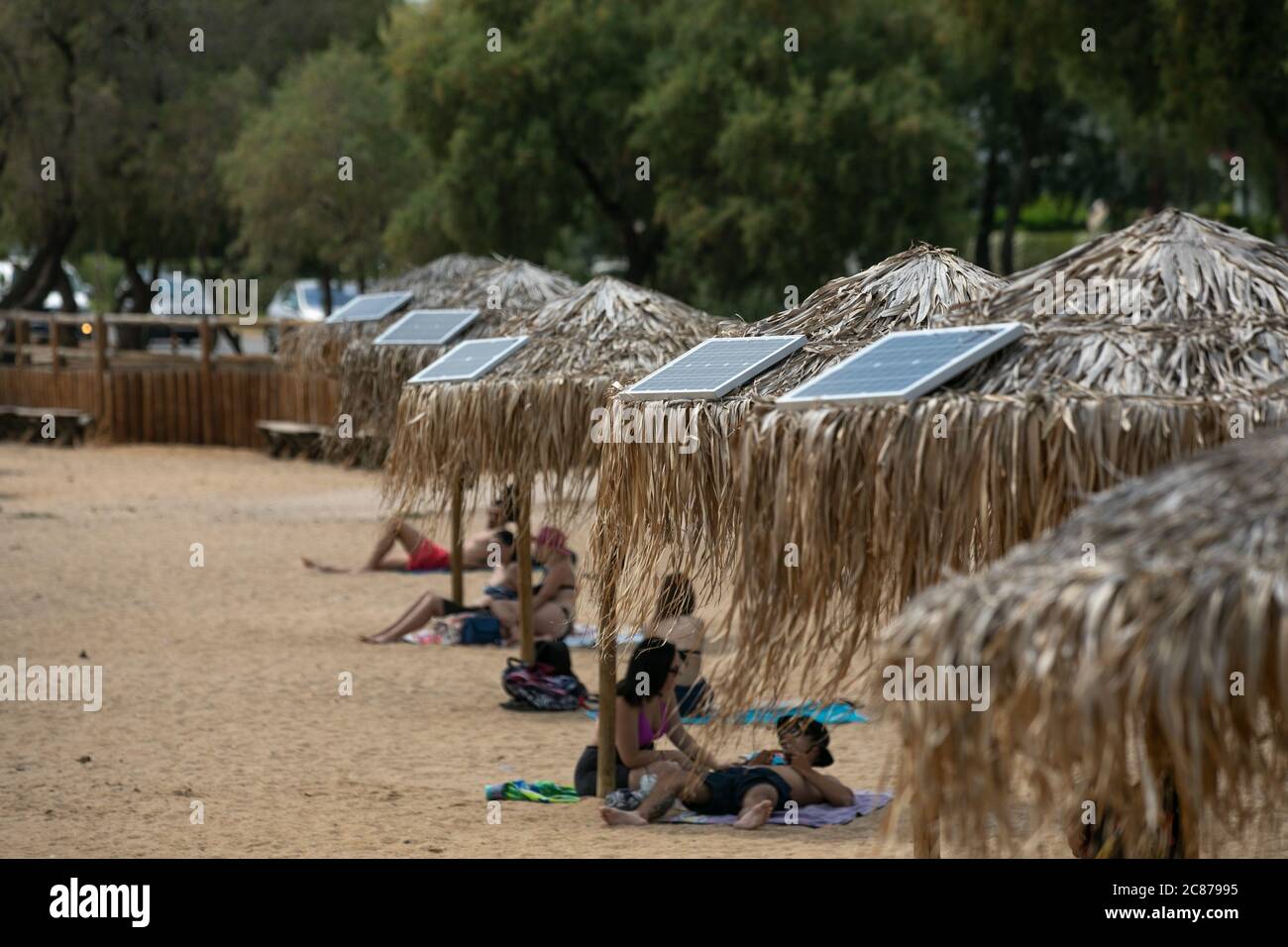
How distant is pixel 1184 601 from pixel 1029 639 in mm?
314

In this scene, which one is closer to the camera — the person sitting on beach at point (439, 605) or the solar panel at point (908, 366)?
the solar panel at point (908, 366)

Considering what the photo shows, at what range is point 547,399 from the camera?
9008 millimetres

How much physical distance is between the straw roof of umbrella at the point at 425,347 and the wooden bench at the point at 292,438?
9.54 meters

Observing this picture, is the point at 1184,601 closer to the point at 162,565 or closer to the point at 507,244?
the point at 162,565

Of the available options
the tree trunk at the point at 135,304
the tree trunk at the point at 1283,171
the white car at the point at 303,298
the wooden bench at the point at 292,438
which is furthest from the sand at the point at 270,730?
the white car at the point at 303,298

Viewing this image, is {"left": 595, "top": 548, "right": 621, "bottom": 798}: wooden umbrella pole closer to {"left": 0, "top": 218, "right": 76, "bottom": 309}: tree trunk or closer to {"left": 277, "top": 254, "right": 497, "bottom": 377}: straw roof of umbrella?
{"left": 277, "top": 254, "right": 497, "bottom": 377}: straw roof of umbrella

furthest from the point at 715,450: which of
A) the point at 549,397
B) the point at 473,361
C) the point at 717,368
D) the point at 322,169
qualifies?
the point at 322,169

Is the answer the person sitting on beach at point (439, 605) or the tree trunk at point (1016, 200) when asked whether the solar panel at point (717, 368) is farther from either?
the tree trunk at point (1016, 200)

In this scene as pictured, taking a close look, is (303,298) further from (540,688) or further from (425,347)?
(540,688)

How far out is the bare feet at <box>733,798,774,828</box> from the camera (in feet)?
23.9

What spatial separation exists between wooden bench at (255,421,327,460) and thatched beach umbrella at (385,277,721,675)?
15.0m

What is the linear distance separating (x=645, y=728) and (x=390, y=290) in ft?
27.7

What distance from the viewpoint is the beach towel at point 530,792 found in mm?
7852

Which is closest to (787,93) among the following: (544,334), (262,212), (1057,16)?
(1057,16)
